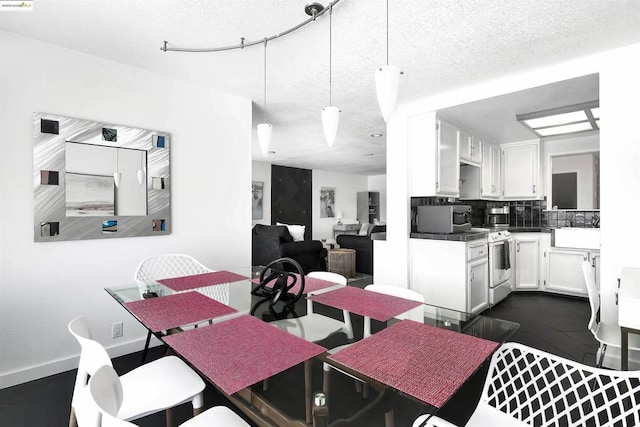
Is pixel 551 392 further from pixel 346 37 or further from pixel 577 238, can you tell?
pixel 577 238

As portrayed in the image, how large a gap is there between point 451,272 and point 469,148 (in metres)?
1.73

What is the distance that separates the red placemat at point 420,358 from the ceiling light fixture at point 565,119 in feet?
9.34

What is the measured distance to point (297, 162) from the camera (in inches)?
298

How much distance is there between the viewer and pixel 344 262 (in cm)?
563

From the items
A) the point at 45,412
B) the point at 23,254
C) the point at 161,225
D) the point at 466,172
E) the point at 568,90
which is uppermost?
the point at 568,90

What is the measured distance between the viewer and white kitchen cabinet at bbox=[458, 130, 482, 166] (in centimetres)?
395

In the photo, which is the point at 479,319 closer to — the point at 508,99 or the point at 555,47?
the point at 555,47

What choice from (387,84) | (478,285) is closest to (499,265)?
(478,285)

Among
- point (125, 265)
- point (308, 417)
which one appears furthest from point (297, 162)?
point (308, 417)

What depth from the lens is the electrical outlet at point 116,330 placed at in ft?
8.34

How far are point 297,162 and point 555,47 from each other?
18.8 feet

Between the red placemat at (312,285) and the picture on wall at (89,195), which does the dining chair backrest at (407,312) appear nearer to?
the red placemat at (312,285)

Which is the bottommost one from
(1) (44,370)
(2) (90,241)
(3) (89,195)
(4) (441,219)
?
(1) (44,370)

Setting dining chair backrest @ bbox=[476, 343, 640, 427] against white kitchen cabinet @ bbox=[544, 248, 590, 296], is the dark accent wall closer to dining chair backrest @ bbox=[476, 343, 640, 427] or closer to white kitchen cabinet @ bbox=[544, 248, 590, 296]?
white kitchen cabinet @ bbox=[544, 248, 590, 296]
